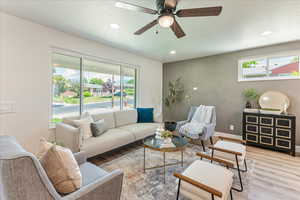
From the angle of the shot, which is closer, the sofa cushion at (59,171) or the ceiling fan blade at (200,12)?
the sofa cushion at (59,171)

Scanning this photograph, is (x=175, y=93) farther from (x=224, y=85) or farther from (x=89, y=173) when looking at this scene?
(x=89, y=173)

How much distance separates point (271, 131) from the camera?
9.96ft

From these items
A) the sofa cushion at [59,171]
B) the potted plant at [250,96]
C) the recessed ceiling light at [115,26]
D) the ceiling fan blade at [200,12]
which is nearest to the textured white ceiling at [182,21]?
the recessed ceiling light at [115,26]

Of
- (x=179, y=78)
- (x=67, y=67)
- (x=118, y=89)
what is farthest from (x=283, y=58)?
(x=67, y=67)

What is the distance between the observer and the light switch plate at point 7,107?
2.11 m

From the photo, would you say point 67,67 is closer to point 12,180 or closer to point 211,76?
point 12,180

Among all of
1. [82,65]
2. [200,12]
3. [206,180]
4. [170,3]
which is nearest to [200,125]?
[206,180]

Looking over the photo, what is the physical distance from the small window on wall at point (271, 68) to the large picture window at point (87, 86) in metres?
3.32

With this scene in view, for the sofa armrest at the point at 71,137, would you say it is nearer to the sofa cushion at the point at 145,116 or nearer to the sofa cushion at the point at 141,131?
the sofa cushion at the point at 141,131

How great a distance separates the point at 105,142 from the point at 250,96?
12.3 ft

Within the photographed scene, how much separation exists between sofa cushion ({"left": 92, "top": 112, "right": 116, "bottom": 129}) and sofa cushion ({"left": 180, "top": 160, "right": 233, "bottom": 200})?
6.88 feet

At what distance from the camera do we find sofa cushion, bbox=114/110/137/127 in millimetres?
3444

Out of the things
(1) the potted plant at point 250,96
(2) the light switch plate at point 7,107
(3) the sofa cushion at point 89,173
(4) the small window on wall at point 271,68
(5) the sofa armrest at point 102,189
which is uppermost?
(4) the small window on wall at point 271,68

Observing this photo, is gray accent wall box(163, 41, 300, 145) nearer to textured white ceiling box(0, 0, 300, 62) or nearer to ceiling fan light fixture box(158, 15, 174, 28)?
textured white ceiling box(0, 0, 300, 62)
